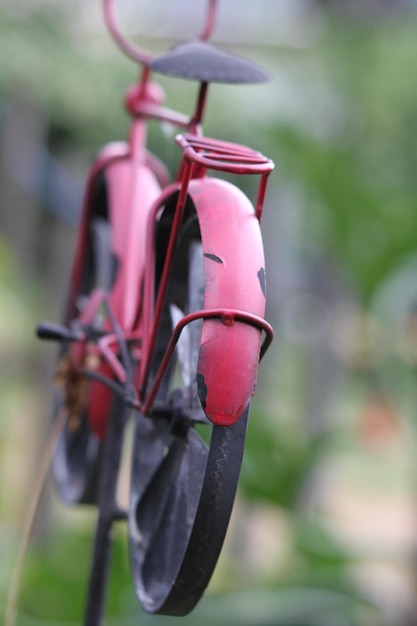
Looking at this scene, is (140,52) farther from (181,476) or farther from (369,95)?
(369,95)

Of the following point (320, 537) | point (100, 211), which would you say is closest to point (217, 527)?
point (100, 211)

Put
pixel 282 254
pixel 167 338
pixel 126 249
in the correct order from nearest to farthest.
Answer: pixel 167 338 < pixel 126 249 < pixel 282 254

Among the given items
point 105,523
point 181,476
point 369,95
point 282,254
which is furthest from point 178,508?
point 369,95

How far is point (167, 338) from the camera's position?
1.83 feet

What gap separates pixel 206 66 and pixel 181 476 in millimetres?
234

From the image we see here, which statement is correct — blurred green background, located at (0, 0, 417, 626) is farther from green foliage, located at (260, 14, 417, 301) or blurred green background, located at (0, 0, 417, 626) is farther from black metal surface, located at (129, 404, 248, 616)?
black metal surface, located at (129, 404, 248, 616)

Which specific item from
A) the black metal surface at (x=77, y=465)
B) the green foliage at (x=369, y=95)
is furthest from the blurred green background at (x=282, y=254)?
the black metal surface at (x=77, y=465)

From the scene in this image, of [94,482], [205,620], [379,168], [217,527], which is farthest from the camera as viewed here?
[379,168]

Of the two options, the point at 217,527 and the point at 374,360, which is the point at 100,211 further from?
the point at 374,360

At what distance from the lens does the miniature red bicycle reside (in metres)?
0.43

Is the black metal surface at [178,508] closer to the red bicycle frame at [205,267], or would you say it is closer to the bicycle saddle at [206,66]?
the red bicycle frame at [205,267]

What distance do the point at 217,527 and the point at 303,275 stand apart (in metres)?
2.02

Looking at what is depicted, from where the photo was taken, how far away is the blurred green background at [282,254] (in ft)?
4.50

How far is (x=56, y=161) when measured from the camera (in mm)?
2363
